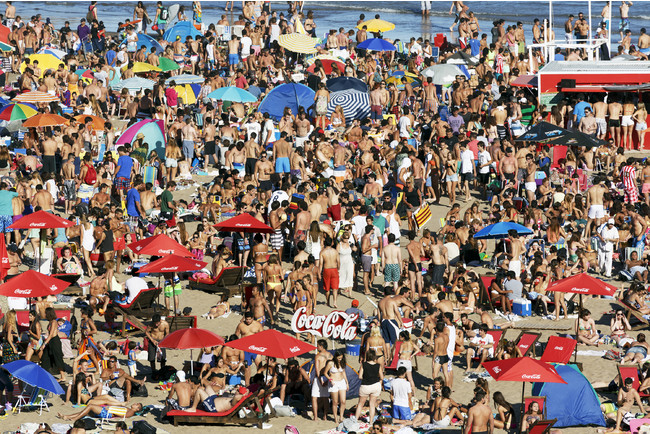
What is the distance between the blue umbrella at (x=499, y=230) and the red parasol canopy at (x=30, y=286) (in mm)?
7798

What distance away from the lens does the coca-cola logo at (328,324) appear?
17.8 meters

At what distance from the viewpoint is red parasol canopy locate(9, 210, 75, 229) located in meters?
20.4

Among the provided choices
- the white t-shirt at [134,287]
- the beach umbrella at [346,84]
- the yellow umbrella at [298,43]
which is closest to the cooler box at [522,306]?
the white t-shirt at [134,287]

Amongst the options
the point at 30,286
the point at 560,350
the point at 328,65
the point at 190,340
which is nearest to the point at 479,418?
the point at 560,350

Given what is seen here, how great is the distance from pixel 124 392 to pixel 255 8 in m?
26.0

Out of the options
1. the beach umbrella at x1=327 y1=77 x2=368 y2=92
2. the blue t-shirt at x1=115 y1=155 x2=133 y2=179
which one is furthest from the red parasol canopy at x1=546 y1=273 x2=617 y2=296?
the beach umbrella at x1=327 y1=77 x2=368 y2=92

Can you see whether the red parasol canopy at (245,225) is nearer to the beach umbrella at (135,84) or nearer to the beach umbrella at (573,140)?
the beach umbrella at (573,140)

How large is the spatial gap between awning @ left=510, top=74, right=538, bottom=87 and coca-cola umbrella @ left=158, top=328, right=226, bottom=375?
16.1 metres

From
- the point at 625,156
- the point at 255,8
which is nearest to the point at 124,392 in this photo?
the point at 625,156

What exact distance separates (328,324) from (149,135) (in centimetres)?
1010

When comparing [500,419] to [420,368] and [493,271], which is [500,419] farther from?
[493,271]

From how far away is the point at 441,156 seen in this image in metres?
25.3

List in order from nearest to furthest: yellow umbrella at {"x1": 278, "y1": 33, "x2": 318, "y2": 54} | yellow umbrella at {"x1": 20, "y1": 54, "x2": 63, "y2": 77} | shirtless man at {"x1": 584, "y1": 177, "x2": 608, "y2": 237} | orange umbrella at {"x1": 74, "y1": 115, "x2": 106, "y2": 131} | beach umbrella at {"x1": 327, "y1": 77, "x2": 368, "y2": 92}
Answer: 1. shirtless man at {"x1": 584, "y1": 177, "x2": 608, "y2": 237}
2. orange umbrella at {"x1": 74, "y1": 115, "x2": 106, "y2": 131}
3. beach umbrella at {"x1": 327, "y1": 77, "x2": 368, "y2": 92}
4. yellow umbrella at {"x1": 20, "y1": 54, "x2": 63, "y2": 77}
5. yellow umbrella at {"x1": 278, "y1": 33, "x2": 318, "y2": 54}

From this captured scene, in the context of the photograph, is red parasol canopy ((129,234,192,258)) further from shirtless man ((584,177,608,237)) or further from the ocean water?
the ocean water
